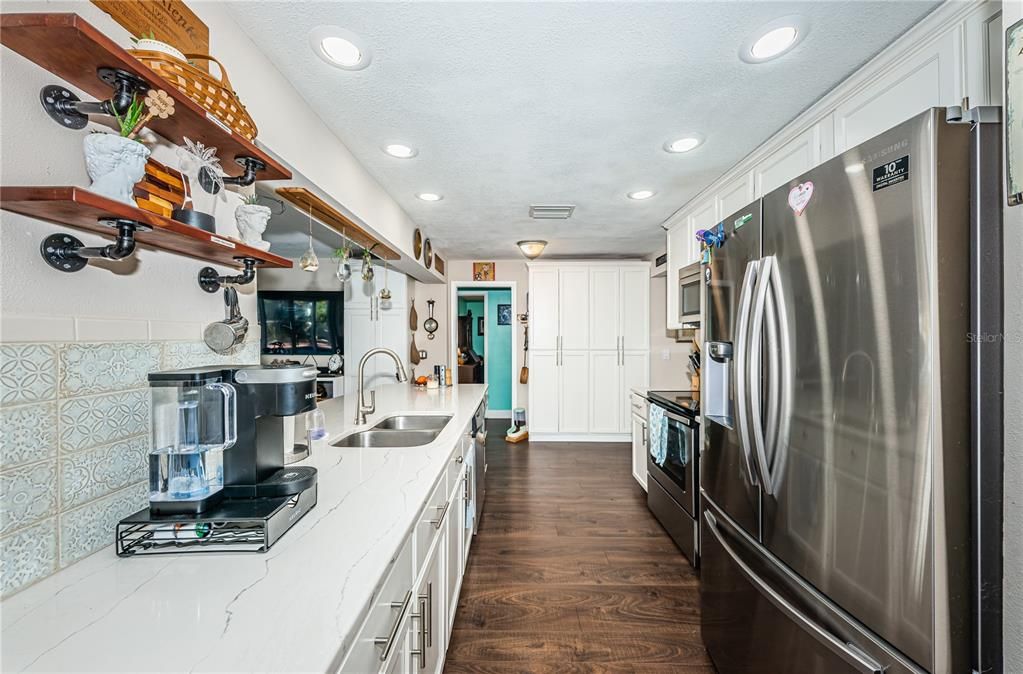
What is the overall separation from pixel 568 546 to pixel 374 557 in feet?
6.69

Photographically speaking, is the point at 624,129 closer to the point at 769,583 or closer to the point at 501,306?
the point at 769,583

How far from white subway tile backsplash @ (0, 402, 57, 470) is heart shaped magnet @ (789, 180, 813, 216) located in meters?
1.77

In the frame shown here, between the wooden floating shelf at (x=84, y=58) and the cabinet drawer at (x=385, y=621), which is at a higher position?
the wooden floating shelf at (x=84, y=58)

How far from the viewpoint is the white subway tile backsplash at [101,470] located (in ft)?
2.68

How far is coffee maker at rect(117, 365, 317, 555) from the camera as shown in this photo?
87 centimetres

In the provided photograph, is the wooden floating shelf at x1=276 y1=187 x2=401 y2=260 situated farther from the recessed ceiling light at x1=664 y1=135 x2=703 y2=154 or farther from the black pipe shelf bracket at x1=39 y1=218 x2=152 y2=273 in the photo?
the recessed ceiling light at x1=664 y1=135 x2=703 y2=154

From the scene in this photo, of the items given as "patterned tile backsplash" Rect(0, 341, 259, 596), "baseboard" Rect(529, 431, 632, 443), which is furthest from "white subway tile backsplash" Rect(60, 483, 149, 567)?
"baseboard" Rect(529, 431, 632, 443)

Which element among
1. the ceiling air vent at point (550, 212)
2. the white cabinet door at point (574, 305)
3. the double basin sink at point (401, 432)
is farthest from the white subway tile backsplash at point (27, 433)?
the white cabinet door at point (574, 305)

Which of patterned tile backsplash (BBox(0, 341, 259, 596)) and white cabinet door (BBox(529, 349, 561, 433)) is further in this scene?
white cabinet door (BBox(529, 349, 561, 433))

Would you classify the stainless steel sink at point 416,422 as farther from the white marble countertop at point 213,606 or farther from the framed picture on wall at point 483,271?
the framed picture on wall at point 483,271

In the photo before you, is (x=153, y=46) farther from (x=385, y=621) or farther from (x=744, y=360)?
(x=744, y=360)

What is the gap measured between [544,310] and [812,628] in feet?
13.9

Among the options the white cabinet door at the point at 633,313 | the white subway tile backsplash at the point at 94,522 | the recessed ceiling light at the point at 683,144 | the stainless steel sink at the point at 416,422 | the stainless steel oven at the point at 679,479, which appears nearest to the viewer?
the white subway tile backsplash at the point at 94,522

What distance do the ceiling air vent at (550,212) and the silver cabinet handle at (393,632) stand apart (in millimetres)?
2768
